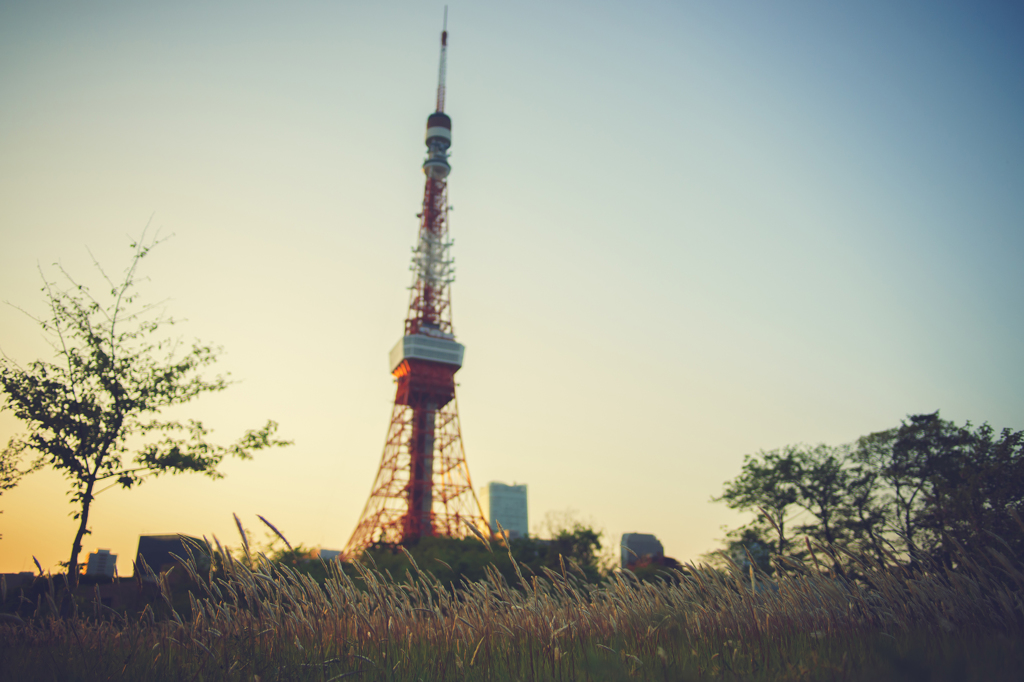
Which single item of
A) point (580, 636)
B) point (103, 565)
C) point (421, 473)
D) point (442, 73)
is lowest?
point (580, 636)

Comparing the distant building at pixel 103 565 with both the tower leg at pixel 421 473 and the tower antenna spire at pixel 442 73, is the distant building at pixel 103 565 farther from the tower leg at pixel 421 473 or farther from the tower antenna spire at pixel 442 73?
the tower antenna spire at pixel 442 73

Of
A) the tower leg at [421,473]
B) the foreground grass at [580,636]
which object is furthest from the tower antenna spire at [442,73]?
the foreground grass at [580,636]

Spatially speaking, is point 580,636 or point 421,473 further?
point 421,473

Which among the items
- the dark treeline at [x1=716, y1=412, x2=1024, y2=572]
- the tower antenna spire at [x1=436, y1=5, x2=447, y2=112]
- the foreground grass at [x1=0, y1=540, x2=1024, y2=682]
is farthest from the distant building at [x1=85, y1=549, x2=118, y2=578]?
the tower antenna spire at [x1=436, y1=5, x2=447, y2=112]

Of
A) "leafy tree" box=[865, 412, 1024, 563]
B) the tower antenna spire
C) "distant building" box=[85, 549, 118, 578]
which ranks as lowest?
"distant building" box=[85, 549, 118, 578]

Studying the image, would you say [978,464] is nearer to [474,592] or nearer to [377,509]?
[474,592]

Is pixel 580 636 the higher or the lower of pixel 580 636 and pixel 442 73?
the lower

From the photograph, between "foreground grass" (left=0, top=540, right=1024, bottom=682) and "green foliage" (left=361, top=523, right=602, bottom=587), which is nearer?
"foreground grass" (left=0, top=540, right=1024, bottom=682)

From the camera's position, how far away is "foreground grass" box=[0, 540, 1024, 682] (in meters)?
4.64

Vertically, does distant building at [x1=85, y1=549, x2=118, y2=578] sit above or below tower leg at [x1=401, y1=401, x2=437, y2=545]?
below

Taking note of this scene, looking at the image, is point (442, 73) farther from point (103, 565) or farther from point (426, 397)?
point (103, 565)

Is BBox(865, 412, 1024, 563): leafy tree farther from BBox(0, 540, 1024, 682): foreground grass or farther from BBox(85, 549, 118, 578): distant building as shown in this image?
BBox(85, 549, 118, 578): distant building

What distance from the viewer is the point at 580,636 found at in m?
5.62

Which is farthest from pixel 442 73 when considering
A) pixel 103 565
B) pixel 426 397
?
pixel 103 565
